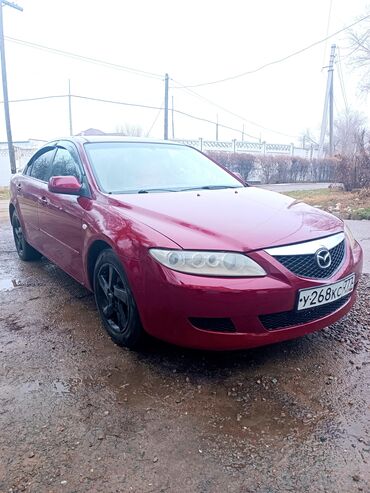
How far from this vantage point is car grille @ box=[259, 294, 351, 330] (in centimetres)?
230

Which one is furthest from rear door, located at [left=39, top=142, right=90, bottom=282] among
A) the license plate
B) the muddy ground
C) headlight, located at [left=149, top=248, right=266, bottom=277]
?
the license plate

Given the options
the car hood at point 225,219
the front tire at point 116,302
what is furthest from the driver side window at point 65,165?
the front tire at point 116,302

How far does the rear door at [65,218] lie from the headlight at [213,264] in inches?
47.3

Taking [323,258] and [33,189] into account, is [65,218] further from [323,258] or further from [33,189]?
[323,258]

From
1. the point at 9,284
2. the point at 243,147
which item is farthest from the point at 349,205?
the point at 243,147

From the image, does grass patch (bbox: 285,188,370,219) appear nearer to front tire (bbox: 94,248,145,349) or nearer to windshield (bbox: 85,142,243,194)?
windshield (bbox: 85,142,243,194)

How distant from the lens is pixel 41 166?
4.53 meters

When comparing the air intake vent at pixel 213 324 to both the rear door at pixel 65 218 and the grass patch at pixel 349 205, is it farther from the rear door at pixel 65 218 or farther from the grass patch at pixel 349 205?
the grass patch at pixel 349 205

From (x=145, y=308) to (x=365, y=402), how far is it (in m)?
1.36

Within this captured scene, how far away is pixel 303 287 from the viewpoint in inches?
90.4

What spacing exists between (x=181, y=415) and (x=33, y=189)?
3.24 meters

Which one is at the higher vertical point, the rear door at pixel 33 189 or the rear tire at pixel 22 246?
the rear door at pixel 33 189

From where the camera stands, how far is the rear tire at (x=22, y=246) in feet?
16.8

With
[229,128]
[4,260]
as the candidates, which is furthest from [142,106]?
[4,260]
